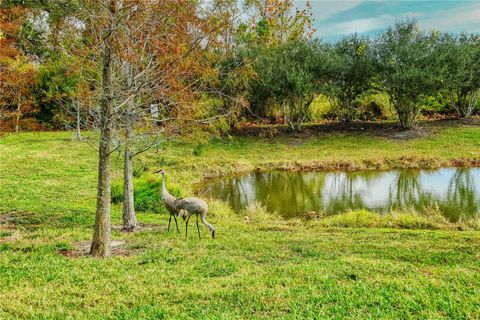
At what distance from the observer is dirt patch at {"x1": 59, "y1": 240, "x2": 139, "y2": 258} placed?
912 cm

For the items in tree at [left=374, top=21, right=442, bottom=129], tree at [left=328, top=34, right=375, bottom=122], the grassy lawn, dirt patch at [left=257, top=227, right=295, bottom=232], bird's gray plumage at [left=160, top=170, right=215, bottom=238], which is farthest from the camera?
tree at [left=328, top=34, right=375, bottom=122]

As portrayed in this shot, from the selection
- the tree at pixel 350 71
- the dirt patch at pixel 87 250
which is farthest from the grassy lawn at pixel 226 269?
the tree at pixel 350 71

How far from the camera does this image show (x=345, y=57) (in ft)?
114

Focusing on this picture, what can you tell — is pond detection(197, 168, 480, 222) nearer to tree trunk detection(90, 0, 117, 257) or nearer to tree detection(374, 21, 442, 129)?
tree trunk detection(90, 0, 117, 257)

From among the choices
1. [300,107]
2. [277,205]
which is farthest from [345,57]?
[277,205]

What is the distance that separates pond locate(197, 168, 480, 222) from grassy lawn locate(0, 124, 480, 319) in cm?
304

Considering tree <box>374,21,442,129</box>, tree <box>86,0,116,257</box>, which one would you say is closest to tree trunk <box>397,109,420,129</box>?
tree <box>374,21,442,129</box>

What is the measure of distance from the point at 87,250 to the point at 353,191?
43.9ft

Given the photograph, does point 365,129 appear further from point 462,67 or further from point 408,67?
point 462,67

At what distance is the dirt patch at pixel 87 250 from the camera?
29.9 feet

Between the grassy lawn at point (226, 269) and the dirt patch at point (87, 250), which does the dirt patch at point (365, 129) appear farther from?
the dirt patch at point (87, 250)

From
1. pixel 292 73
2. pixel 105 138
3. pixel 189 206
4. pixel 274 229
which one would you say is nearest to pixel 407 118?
pixel 292 73

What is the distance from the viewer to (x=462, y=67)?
1298 inches

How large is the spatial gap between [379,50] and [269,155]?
13227 mm
